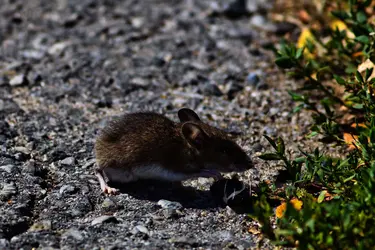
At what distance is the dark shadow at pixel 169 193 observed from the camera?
6.15m

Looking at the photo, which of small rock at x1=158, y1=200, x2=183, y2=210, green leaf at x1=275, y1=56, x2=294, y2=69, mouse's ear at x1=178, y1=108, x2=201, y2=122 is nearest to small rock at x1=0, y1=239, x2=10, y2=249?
small rock at x1=158, y1=200, x2=183, y2=210

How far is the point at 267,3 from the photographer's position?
11.2 metres

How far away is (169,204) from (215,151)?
774 millimetres

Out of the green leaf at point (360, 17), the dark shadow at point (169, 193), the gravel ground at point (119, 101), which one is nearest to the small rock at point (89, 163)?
the gravel ground at point (119, 101)

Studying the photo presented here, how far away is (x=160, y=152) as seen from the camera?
632 cm

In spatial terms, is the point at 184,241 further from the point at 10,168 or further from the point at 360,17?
the point at 360,17

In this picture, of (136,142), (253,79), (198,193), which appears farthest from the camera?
(253,79)

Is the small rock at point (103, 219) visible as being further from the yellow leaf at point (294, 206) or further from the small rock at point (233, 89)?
the small rock at point (233, 89)

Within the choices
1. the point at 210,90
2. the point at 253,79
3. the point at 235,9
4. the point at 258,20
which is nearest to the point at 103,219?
the point at 210,90

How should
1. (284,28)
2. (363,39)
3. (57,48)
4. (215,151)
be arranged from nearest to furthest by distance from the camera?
(215,151) < (363,39) < (57,48) < (284,28)

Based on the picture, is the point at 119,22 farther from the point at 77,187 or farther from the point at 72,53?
the point at 77,187

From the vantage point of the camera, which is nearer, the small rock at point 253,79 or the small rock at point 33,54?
the small rock at point 253,79

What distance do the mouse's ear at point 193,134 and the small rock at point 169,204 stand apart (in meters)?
0.64

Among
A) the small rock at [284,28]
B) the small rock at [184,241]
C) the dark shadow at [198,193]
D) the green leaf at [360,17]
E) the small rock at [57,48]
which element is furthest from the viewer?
the small rock at [284,28]
